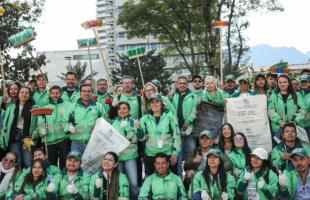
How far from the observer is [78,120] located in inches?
301

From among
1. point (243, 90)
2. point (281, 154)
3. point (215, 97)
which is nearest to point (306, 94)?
point (243, 90)

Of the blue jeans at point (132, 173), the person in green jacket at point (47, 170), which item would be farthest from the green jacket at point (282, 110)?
the person in green jacket at point (47, 170)

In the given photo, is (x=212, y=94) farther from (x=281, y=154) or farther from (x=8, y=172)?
(x=8, y=172)

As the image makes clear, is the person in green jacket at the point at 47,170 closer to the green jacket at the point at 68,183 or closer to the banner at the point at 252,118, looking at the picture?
the green jacket at the point at 68,183

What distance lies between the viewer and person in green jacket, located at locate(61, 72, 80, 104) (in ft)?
27.0

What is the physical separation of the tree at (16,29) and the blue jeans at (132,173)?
1393 centimetres

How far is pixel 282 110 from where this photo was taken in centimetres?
789

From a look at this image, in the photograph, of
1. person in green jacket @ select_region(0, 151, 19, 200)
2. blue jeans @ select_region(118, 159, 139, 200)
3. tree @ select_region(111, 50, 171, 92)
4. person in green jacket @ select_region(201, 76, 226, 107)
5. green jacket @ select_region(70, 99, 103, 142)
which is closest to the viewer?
person in green jacket @ select_region(0, 151, 19, 200)

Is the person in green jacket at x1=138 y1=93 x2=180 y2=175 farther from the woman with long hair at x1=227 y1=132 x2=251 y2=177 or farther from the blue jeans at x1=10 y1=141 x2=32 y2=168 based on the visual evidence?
the blue jeans at x1=10 y1=141 x2=32 y2=168

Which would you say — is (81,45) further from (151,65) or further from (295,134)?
(151,65)

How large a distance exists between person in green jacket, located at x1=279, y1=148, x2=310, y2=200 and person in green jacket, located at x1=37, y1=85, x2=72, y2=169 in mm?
3662

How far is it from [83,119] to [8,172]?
148 cm

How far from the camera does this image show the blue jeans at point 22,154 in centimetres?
782

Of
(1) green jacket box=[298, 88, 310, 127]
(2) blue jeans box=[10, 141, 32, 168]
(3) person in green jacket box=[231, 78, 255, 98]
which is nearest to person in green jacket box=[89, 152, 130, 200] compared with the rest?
(2) blue jeans box=[10, 141, 32, 168]
